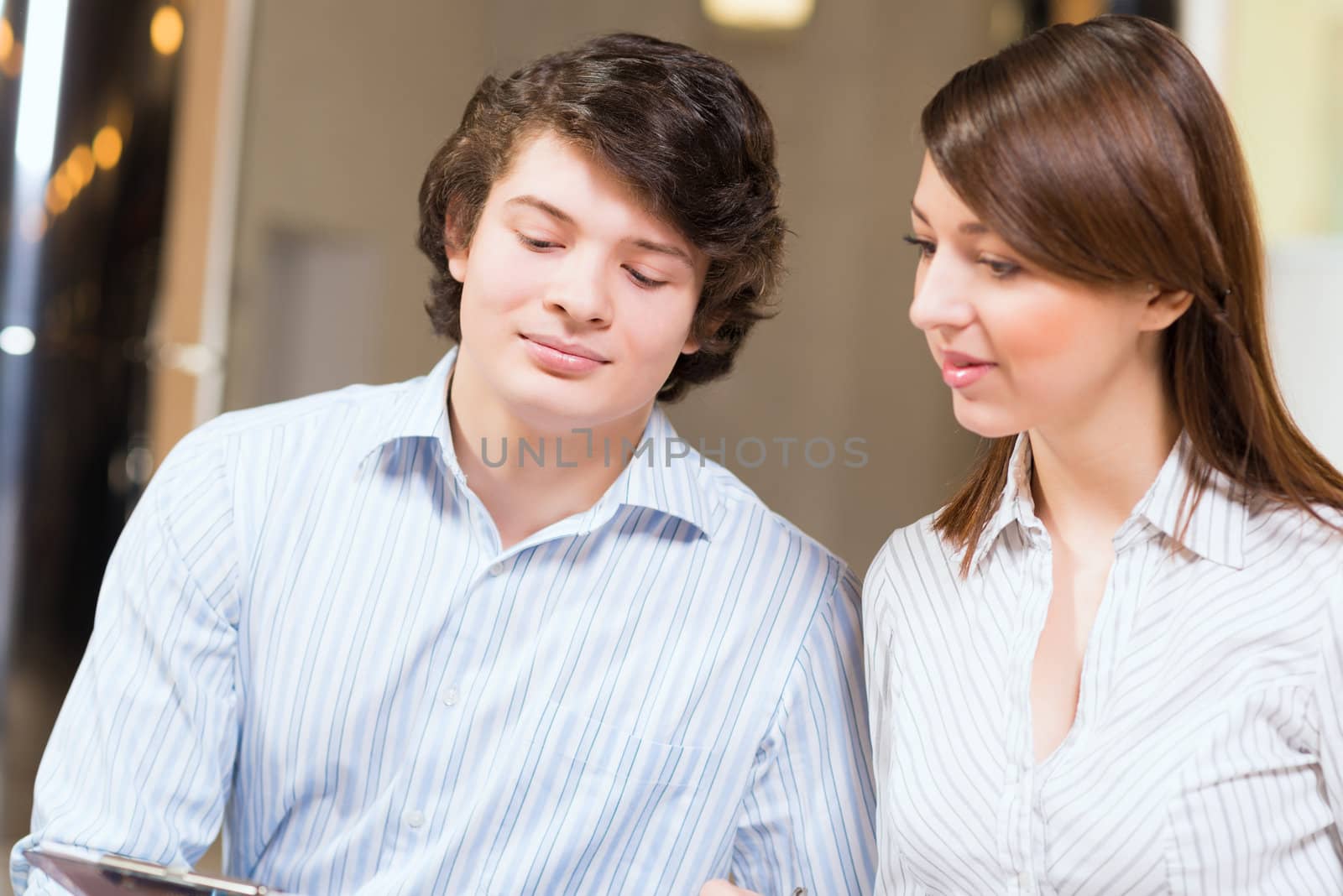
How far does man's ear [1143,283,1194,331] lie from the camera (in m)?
1.07

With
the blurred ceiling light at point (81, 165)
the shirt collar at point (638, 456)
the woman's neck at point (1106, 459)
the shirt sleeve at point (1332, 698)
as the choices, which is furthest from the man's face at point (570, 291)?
the blurred ceiling light at point (81, 165)

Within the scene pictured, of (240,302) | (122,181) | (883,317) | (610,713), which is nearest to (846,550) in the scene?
(883,317)

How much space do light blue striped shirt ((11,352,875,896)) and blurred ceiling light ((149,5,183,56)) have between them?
1.14 meters

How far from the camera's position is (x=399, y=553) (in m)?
1.43

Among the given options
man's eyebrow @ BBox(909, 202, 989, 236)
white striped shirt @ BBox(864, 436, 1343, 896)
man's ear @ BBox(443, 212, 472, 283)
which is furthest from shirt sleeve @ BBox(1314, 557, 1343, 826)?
man's ear @ BBox(443, 212, 472, 283)

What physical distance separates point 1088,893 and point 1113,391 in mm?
422

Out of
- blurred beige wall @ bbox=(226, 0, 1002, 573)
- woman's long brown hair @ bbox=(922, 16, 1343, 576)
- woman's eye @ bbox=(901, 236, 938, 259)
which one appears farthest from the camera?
blurred beige wall @ bbox=(226, 0, 1002, 573)

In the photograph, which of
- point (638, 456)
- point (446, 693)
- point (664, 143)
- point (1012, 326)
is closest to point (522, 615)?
point (446, 693)

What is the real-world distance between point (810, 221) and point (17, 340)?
4.37ft

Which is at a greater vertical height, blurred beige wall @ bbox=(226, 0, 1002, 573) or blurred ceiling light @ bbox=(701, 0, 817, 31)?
blurred ceiling light @ bbox=(701, 0, 817, 31)

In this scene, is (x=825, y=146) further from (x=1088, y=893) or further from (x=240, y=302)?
(x=1088, y=893)

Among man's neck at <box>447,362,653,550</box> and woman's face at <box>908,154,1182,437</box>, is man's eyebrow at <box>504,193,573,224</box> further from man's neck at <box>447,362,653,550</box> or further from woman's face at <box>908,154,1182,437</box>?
woman's face at <box>908,154,1182,437</box>

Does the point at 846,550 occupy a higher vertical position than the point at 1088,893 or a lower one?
higher

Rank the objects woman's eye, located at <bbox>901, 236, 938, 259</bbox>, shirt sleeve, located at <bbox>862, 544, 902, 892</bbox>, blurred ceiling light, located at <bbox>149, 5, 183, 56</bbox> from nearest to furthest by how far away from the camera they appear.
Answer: woman's eye, located at <bbox>901, 236, 938, 259</bbox> → shirt sleeve, located at <bbox>862, 544, 902, 892</bbox> → blurred ceiling light, located at <bbox>149, 5, 183, 56</bbox>
